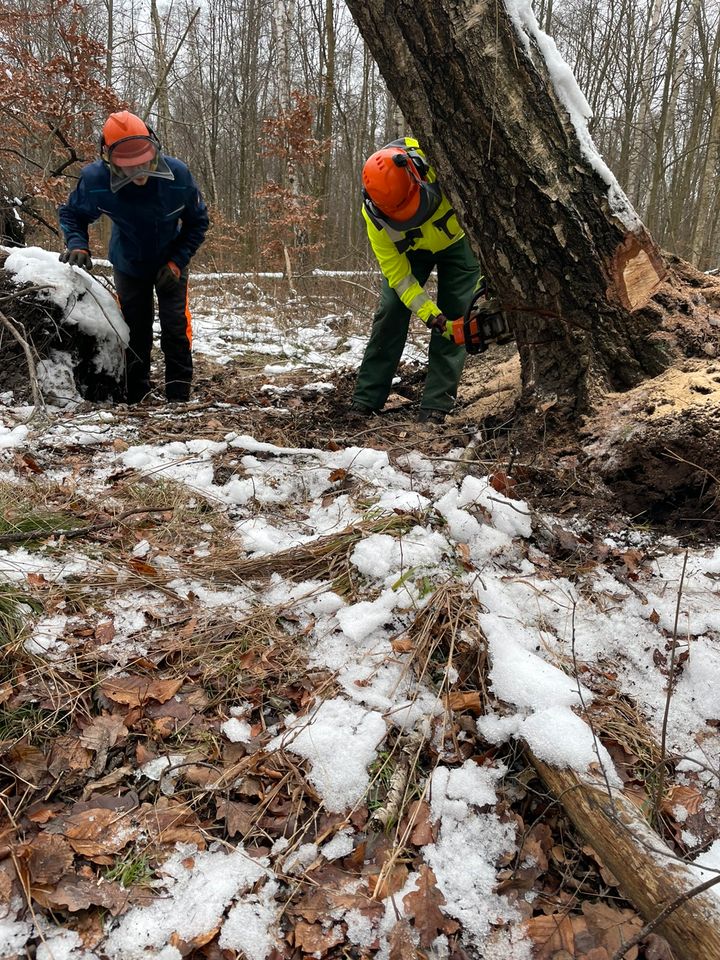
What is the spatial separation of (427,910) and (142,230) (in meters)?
4.33

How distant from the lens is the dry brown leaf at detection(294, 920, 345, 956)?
1135 mm

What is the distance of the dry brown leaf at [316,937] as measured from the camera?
44.7 inches

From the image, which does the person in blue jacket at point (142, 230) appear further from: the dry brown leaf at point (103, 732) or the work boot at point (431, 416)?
the dry brown leaf at point (103, 732)

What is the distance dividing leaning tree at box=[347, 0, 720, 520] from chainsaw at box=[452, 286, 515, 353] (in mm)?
387

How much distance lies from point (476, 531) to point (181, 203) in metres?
3.48

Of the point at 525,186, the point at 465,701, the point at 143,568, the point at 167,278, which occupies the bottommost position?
the point at 465,701

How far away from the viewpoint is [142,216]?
13.1 feet

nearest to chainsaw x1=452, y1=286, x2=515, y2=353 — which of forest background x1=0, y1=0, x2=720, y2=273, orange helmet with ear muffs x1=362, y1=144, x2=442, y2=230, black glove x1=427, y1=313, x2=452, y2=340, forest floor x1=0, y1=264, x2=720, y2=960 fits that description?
black glove x1=427, y1=313, x2=452, y2=340

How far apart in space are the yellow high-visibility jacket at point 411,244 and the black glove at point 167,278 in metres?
1.56

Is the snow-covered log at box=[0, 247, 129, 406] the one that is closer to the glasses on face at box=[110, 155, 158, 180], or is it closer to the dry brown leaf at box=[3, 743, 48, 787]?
the glasses on face at box=[110, 155, 158, 180]

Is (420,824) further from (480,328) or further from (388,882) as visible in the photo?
(480,328)

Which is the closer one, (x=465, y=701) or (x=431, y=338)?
(x=465, y=701)

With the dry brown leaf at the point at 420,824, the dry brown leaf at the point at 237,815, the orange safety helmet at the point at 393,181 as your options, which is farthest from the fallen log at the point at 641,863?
the orange safety helmet at the point at 393,181

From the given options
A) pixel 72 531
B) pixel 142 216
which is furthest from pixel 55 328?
pixel 72 531
